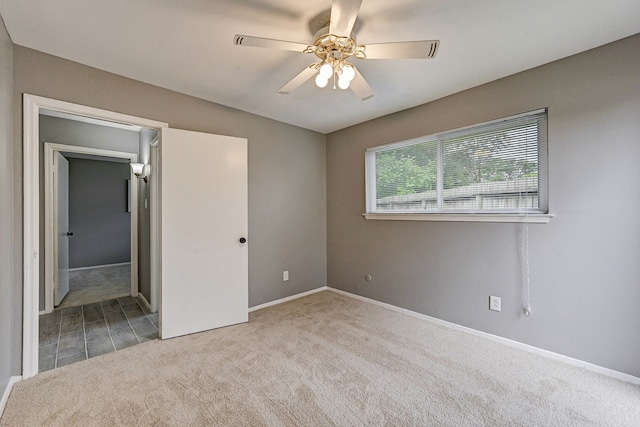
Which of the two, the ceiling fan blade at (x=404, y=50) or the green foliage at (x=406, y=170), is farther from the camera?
the green foliage at (x=406, y=170)

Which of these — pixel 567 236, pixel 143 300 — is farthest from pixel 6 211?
pixel 567 236

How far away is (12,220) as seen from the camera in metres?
1.89

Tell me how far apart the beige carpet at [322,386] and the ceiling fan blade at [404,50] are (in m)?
2.10

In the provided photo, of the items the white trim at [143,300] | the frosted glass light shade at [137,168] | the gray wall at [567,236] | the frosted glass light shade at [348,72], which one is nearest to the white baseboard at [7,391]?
the white trim at [143,300]

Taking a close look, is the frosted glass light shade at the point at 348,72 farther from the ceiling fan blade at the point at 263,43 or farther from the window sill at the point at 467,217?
the window sill at the point at 467,217

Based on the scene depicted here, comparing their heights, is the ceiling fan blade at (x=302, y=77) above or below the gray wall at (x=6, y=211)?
above

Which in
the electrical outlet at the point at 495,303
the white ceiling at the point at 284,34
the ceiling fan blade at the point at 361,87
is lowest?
the electrical outlet at the point at 495,303

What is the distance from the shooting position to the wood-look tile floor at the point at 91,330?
2.27 m

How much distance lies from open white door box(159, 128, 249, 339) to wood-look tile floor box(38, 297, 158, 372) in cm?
43

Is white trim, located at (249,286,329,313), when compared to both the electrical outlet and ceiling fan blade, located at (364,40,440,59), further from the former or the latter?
ceiling fan blade, located at (364,40,440,59)

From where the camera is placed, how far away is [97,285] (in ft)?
14.8

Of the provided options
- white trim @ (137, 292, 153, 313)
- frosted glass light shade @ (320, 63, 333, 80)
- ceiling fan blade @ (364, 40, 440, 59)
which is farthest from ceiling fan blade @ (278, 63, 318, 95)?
white trim @ (137, 292, 153, 313)

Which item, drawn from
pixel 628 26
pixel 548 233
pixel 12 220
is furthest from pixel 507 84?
pixel 12 220

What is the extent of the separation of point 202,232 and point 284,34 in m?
1.89
